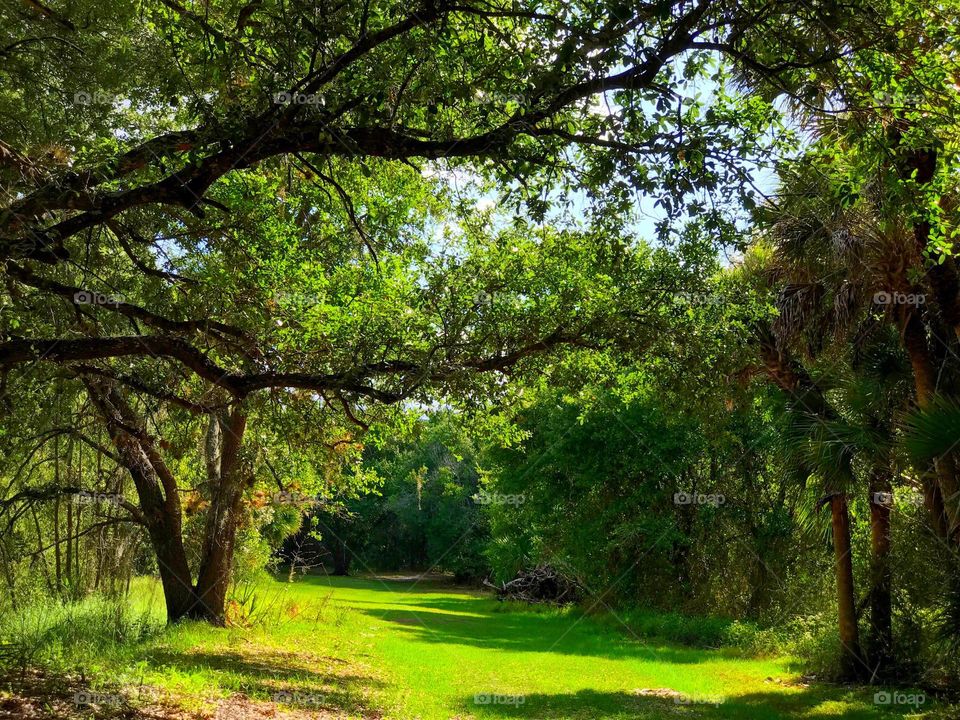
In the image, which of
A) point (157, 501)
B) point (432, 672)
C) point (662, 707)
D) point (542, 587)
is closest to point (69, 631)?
point (157, 501)

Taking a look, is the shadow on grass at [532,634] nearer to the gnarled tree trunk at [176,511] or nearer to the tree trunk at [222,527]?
the tree trunk at [222,527]

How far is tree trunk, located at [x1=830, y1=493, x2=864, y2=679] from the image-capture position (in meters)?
13.1

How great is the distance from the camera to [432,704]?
11164 mm

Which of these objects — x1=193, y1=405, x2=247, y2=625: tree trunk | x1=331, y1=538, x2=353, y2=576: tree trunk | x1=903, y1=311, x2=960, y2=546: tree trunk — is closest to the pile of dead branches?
x1=193, y1=405, x2=247, y2=625: tree trunk

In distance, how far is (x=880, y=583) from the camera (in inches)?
517

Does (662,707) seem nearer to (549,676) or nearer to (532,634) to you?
(549,676)

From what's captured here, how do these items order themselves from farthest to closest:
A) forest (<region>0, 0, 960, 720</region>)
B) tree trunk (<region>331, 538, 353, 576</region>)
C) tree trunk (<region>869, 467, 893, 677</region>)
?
tree trunk (<region>331, 538, 353, 576</region>), tree trunk (<region>869, 467, 893, 677</region>), forest (<region>0, 0, 960, 720</region>)

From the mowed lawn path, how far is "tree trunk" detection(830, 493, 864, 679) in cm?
64

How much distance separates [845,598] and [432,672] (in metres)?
6.78

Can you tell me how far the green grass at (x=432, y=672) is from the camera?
34.3 feet

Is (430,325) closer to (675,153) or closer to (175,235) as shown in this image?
(175,235)

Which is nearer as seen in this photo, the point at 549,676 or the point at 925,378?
the point at 925,378

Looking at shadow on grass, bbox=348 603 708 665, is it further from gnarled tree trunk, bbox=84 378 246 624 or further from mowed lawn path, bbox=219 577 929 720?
gnarled tree trunk, bbox=84 378 246 624

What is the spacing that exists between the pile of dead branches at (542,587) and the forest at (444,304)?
36.1 feet
